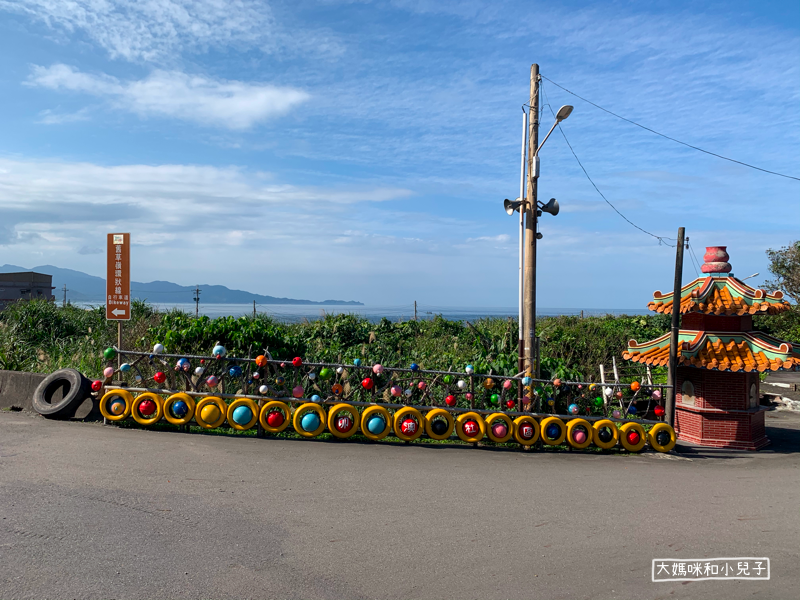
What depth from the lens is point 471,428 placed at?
9000 mm

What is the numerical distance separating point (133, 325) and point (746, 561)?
1404cm

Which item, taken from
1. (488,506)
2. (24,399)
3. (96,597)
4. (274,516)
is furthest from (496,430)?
(24,399)

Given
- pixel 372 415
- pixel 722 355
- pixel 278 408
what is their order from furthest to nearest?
pixel 722 355, pixel 278 408, pixel 372 415

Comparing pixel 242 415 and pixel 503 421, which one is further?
pixel 503 421

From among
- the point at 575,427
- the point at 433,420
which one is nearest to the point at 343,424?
the point at 433,420

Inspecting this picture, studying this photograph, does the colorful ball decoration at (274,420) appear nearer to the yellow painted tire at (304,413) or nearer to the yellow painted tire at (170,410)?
the yellow painted tire at (304,413)

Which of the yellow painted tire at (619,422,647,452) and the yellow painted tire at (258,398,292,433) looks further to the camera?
the yellow painted tire at (619,422,647,452)

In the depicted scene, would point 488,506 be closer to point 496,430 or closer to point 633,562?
point 633,562

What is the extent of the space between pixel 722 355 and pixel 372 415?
246 inches

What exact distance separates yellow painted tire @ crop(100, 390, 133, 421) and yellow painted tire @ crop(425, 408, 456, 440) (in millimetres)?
4650

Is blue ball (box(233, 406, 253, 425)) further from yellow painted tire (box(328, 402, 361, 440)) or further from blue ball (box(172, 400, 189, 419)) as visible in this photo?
yellow painted tire (box(328, 402, 361, 440))

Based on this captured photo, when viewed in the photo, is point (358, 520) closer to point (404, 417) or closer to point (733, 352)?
point (404, 417)

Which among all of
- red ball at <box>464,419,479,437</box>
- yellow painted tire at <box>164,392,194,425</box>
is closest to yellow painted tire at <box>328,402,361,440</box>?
red ball at <box>464,419,479,437</box>

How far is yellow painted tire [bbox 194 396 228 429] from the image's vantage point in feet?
29.3
